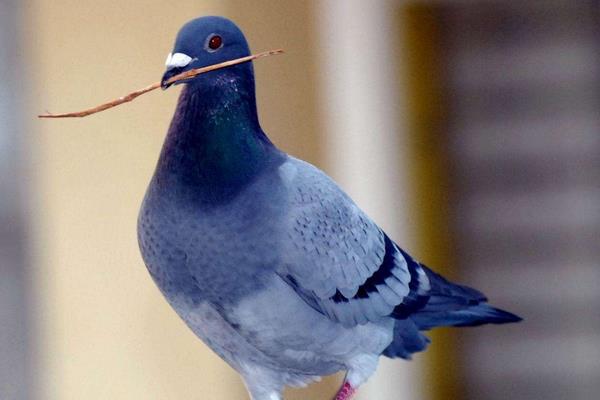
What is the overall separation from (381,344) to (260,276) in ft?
0.31

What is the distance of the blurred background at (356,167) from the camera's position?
4.24ft

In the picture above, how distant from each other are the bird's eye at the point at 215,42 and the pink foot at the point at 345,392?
8.4 inches

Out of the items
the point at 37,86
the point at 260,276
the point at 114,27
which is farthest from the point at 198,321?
the point at 37,86

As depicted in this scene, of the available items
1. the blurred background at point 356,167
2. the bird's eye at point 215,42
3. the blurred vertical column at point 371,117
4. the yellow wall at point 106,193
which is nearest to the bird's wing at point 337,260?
the bird's eye at point 215,42

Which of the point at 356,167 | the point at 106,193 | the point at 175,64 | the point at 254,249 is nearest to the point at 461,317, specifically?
the point at 254,249

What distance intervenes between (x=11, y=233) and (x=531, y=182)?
3.41ft

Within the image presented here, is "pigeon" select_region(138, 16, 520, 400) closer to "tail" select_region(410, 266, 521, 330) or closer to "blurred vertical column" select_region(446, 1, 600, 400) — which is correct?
"tail" select_region(410, 266, 521, 330)

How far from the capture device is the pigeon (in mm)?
543

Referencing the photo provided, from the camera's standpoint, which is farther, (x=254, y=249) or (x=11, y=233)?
(x=11, y=233)

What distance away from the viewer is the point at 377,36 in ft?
6.20

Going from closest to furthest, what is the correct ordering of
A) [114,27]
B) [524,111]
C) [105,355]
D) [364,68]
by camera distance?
[114,27] < [105,355] < [364,68] < [524,111]

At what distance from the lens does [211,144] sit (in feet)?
1.80

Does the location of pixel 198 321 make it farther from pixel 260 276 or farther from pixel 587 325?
pixel 587 325

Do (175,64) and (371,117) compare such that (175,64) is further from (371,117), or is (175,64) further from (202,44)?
(371,117)
